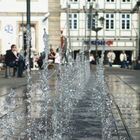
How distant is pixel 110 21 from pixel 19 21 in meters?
30.8

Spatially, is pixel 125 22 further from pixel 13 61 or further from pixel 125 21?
pixel 13 61

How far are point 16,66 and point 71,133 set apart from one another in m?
19.1

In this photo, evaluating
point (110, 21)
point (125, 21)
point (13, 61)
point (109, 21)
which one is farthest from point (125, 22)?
point (13, 61)

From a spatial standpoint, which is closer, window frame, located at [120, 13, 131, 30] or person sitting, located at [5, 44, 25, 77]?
person sitting, located at [5, 44, 25, 77]

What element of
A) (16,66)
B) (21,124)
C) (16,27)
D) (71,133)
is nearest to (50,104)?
(21,124)

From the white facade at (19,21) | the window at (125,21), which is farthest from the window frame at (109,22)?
the white facade at (19,21)

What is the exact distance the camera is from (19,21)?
49.6 meters

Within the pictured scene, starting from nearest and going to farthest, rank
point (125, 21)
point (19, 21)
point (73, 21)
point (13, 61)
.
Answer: point (13, 61), point (19, 21), point (125, 21), point (73, 21)

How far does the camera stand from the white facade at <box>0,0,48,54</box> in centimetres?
4862

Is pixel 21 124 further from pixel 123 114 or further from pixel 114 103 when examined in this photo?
pixel 114 103

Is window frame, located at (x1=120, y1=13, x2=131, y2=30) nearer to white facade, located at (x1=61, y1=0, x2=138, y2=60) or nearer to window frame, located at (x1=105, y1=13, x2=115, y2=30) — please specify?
white facade, located at (x1=61, y1=0, x2=138, y2=60)

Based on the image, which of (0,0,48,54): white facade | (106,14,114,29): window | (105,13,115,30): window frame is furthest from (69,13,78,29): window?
(0,0,48,54): white facade

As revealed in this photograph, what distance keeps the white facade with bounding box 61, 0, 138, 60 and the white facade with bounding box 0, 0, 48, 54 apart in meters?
26.7

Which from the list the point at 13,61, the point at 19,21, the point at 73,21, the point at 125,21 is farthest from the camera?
the point at 73,21
